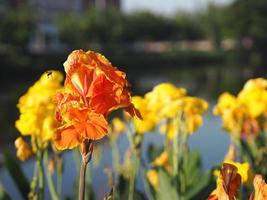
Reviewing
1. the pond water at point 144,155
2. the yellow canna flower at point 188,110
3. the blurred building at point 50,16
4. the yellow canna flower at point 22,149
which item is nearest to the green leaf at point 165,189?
the yellow canna flower at point 188,110

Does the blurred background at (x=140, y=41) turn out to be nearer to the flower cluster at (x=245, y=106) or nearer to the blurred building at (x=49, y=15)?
the blurred building at (x=49, y=15)

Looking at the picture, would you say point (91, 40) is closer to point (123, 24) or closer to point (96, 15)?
point (96, 15)

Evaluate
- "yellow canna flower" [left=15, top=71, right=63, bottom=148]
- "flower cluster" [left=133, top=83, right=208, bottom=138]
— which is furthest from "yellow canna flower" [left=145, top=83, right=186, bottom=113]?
"yellow canna flower" [left=15, top=71, right=63, bottom=148]

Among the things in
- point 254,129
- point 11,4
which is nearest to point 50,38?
point 11,4

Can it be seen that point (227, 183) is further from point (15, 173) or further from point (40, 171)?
point (15, 173)

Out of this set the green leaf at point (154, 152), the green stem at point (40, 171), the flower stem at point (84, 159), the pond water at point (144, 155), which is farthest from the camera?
the pond water at point (144, 155)

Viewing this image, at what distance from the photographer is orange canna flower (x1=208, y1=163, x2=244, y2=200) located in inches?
34.7

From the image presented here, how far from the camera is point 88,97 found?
88cm

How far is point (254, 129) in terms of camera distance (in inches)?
82.7

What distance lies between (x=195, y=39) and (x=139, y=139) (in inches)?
1784

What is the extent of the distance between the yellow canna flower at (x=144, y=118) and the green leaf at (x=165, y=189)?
0.21 m

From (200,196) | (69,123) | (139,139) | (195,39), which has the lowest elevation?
(195,39)

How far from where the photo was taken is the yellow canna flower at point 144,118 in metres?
1.83

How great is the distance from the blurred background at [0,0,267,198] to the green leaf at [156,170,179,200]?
10.7 meters
